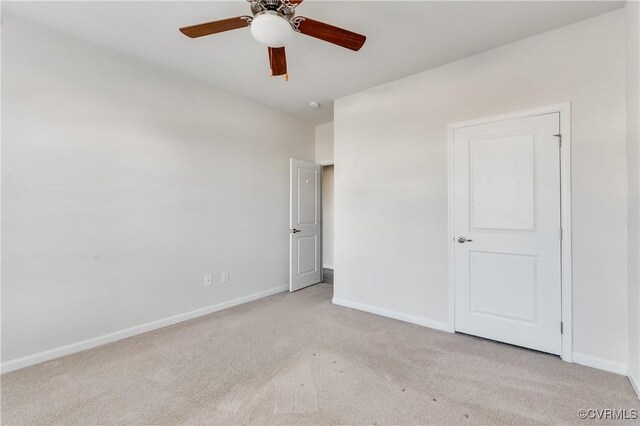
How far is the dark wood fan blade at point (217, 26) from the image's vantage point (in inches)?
68.4

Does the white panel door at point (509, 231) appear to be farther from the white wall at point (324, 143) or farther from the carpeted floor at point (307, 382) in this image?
the white wall at point (324, 143)

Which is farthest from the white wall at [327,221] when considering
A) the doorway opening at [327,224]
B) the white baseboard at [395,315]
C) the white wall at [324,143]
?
the white baseboard at [395,315]

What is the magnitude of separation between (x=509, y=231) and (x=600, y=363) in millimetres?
1106

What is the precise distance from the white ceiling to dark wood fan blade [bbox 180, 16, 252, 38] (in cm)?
36

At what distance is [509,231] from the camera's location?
2.53m

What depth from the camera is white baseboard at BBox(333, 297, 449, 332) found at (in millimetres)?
2900

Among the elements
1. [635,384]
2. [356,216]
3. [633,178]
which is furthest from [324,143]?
[635,384]

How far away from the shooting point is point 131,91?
2.75m

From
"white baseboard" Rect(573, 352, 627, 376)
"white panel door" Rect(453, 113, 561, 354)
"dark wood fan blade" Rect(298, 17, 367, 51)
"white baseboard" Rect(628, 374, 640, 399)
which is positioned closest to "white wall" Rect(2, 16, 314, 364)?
"dark wood fan blade" Rect(298, 17, 367, 51)

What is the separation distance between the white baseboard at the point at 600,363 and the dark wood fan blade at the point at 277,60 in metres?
3.08

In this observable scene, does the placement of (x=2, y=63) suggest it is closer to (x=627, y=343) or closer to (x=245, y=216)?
(x=245, y=216)

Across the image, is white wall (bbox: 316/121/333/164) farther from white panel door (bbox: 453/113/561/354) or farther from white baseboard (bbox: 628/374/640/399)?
white baseboard (bbox: 628/374/640/399)

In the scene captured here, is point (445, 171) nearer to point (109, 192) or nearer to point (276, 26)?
point (276, 26)

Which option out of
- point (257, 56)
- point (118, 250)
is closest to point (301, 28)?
point (257, 56)
